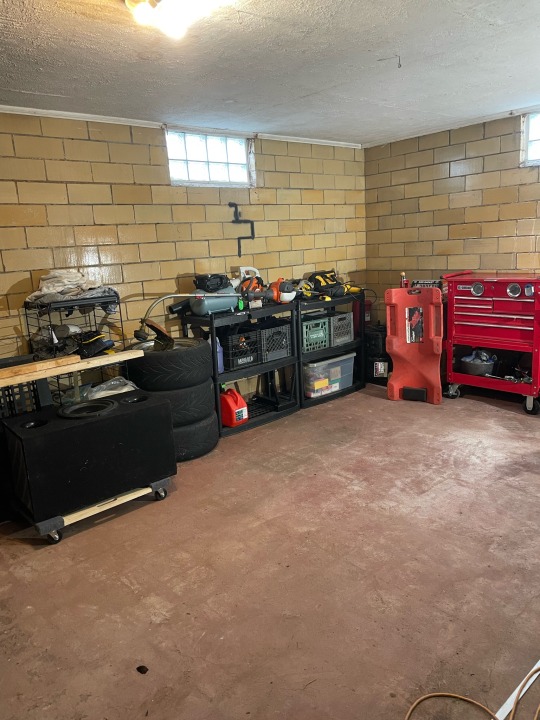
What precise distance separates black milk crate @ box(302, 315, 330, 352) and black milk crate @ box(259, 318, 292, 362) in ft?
0.73

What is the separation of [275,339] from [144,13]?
3035 mm

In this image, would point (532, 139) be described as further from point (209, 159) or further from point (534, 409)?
point (209, 159)

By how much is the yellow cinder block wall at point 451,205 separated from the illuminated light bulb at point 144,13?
154 inches

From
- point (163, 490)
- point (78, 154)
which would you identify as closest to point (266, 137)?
point (78, 154)

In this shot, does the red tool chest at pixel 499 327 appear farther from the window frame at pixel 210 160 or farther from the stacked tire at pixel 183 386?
the stacked tire at pixel 183 386

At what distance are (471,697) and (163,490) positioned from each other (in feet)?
7.19

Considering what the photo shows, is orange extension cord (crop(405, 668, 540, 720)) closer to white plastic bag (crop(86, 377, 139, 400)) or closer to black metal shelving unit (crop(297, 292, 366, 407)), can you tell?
white plastic bag (crop(86, 377, 139, 400))

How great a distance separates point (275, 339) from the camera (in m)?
4.97

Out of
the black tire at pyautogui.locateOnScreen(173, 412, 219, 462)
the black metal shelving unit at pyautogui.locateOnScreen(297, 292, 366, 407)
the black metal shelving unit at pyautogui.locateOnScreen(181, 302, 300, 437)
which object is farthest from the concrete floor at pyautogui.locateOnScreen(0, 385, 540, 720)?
the black metal shelving unit at pyautogui.locateOnScreen(297, 292, 366, 407)

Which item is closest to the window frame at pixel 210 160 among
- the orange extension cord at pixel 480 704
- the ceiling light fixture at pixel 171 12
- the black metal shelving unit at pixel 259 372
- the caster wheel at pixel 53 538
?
the black metal shelving unit at pixel 259 372

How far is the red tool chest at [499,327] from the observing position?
460 centimetres

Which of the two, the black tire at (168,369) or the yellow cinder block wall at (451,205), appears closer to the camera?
the black tire at (168,369)

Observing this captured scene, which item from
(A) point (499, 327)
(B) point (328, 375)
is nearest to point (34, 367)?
(B) point (328, 375)

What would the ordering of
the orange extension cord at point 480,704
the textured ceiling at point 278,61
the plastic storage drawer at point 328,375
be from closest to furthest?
the orange extension cord at point 480,704, the textured ceiling at point 278,61, the plastic storage drawer at point 328,375
